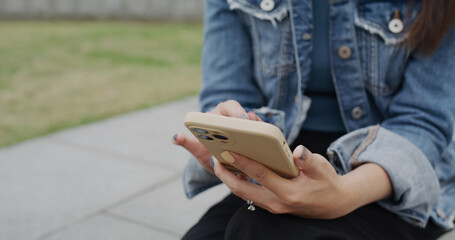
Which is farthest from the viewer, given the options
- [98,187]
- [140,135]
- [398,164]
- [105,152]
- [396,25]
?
[140,135]

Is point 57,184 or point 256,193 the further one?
point 57,184

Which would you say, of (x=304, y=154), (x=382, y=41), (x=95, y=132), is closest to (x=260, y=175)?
(x=304, y=154)

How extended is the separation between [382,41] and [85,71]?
14.9ft

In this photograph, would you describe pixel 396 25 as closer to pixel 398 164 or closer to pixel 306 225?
pixel 398 164

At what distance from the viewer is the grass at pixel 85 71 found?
4.18m

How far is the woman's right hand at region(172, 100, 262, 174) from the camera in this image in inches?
47.8

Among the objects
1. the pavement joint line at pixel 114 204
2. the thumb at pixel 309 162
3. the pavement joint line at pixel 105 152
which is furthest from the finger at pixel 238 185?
the pavement joint line at pixel 105 152

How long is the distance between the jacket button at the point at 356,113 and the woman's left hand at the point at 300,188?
31cm

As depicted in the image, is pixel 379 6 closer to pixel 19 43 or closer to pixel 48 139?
pixel 48 139

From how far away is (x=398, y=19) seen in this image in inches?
56.7

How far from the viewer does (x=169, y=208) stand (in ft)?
8.68

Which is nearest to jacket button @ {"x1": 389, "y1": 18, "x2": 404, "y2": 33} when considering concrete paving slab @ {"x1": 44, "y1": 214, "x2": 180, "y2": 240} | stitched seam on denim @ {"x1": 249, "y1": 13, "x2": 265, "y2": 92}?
stitched seam on denim @ {"x1": 249, "y1": 13, "x2": 265, "y2": 92}

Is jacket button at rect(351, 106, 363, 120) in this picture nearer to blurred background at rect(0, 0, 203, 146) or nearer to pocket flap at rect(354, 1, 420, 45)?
pocket flap at rect(354, 1, 420, 45)

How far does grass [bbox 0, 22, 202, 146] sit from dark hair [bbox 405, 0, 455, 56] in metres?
Result: 2.78
